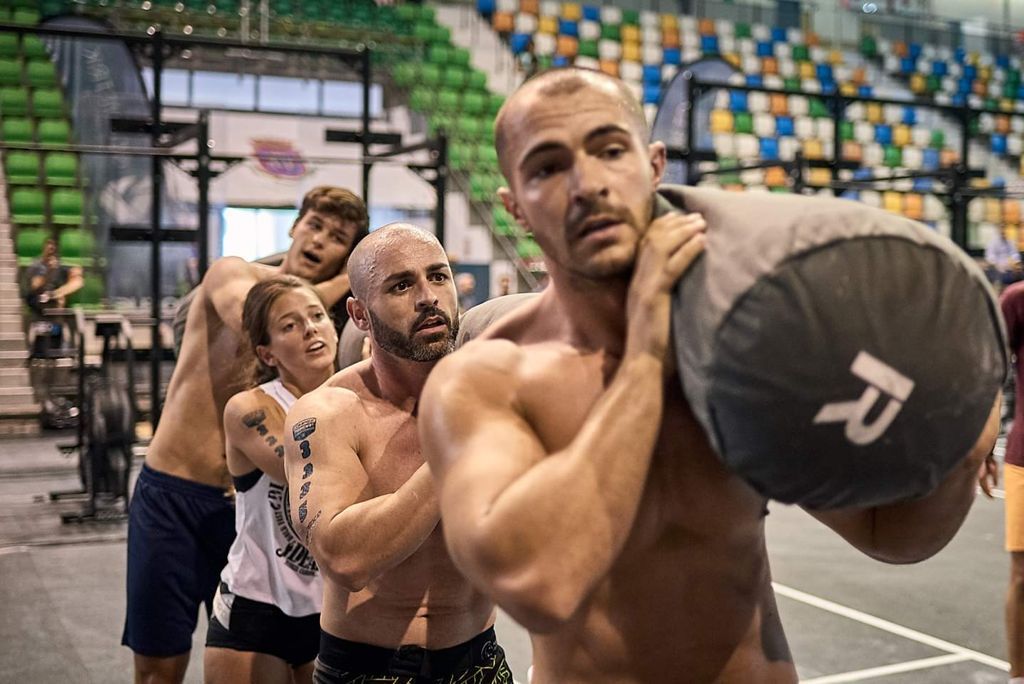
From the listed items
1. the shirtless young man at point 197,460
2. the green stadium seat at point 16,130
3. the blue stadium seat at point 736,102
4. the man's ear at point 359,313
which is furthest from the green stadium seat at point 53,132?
the man's ear at point 359,313

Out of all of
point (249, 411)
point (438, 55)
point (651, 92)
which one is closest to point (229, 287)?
point (249, 411)

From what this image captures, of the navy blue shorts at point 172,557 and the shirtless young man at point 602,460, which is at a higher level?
the shirtless young man at point 602,460

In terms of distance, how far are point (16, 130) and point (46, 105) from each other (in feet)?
1.78

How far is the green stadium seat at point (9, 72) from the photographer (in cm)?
1273

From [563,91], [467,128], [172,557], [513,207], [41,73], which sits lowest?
[172,557]

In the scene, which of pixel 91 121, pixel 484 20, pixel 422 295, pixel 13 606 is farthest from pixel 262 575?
pixel 484 20

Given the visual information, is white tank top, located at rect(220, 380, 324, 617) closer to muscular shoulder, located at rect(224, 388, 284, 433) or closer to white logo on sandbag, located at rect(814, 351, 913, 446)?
muscular shoulder, located at rect(224, 388, 284, 433)

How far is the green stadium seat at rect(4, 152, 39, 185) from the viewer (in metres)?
12.4

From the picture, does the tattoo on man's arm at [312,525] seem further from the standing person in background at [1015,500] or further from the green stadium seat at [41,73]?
the green stadium seat at [41,73]

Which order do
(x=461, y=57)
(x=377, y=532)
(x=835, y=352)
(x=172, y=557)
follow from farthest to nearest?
(x=461, y=57), (x=172, y=557), (x=377, y=532), (x=835, y=352)

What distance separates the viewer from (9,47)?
13023 millimetres

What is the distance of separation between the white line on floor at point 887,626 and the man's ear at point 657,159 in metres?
3.44

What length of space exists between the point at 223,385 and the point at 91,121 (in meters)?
7.11

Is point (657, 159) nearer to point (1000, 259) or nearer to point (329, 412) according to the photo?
point (329, 412)
